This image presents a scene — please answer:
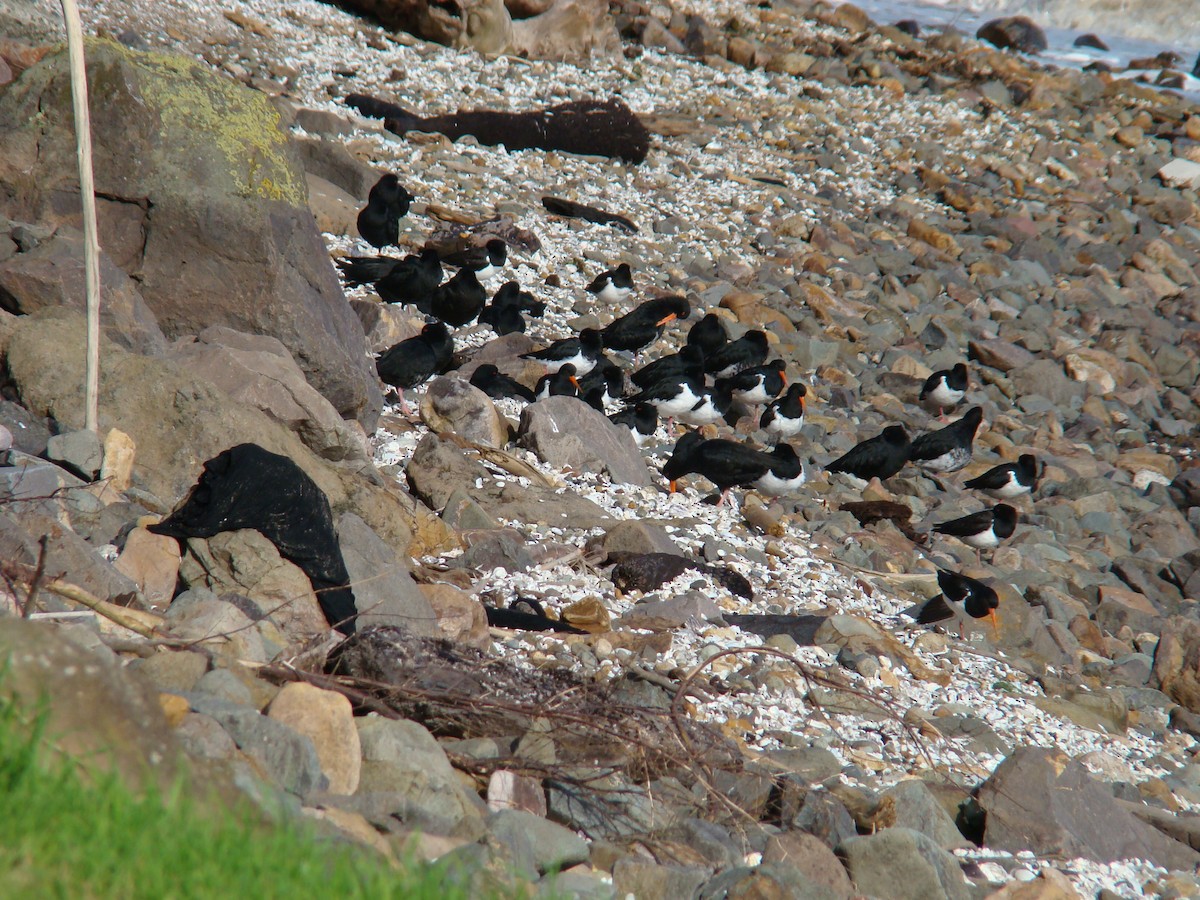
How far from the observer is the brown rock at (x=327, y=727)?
140 inches

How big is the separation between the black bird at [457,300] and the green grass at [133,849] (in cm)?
847

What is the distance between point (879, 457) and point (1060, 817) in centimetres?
583

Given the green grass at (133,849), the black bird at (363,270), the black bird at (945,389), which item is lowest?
the black bird at (945,389)

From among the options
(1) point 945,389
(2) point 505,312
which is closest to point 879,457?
(1) point 945,389

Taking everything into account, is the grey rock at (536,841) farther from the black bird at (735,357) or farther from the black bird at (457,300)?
the black bird at (735,357)

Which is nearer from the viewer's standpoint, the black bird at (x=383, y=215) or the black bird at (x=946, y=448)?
the black bird at (x=946, y=448)

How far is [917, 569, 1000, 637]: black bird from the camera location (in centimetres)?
745

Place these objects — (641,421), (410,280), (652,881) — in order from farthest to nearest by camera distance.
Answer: (410,280), (641,421), (652,881)

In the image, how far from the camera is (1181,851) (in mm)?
5262

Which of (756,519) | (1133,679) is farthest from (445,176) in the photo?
(1133,679)

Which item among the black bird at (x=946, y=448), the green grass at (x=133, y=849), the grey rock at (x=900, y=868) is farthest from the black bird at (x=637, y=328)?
the green grass at (x=133, y=849)

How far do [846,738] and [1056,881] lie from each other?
134 cm

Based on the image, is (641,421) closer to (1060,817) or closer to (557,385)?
(557,385)

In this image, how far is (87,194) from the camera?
4.91 m
